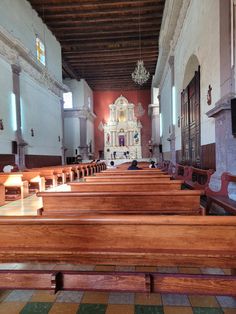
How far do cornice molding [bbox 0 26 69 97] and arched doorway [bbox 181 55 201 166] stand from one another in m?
5.87

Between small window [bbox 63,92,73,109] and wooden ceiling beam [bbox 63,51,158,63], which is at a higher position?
wooden ceiling beam [bbox 63,51,158,63]

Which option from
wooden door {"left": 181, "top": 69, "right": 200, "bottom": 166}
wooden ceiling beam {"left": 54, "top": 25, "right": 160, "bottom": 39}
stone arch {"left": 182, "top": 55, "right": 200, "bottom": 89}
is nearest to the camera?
wooden door {"left": 181, "top": 69, "right": 200, "bottom": 166}

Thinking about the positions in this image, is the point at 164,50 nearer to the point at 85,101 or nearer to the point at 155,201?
the point at 85,101

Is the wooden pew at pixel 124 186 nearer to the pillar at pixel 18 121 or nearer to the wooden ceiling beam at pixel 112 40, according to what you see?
the pillar at pixel 18 121

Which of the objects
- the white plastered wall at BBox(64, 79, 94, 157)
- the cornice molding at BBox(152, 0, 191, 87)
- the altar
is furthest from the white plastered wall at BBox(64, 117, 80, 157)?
the cornice molding at BBox(152, 0, 191, 87)

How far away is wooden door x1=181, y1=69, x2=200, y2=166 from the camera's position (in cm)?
665

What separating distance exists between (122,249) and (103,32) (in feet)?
39.4

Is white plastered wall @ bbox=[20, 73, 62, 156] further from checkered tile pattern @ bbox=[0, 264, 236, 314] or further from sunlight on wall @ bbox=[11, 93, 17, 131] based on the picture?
checkered tile pattern @ bbox=[0, 264, 236, 314]

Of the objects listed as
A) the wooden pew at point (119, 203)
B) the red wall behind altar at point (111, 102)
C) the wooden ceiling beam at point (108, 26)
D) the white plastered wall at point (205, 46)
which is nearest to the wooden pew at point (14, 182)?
the wooden pew at point (119, 203)

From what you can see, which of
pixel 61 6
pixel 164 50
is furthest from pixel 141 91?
pixel 61 6

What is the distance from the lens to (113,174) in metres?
4.88

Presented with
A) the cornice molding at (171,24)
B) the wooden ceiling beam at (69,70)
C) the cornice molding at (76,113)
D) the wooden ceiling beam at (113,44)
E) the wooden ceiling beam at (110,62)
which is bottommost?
the cornice molding at (76,113)

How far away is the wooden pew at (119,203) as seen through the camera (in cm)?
239

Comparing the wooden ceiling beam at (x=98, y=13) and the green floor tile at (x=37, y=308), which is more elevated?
the wooden ceiling beam at (x=98, y=13)
